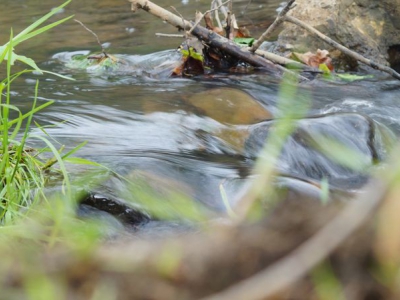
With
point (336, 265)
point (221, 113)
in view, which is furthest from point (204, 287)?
point (221, 113)

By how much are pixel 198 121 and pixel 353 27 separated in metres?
2.76

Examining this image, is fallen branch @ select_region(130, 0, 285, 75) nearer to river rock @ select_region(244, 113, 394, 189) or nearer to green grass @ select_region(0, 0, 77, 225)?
river rock @ select_region(244, 113, 394, 189)

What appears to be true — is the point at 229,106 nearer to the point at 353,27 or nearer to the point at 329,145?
the point at 329,145

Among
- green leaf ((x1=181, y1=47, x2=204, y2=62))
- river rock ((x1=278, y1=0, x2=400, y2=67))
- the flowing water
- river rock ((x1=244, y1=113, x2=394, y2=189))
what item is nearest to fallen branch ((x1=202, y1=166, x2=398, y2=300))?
the flowing water

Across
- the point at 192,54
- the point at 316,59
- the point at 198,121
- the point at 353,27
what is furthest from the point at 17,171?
the point at 353,27

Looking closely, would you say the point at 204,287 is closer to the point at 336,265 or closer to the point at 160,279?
the point at 160,279

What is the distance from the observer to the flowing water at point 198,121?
344 cm

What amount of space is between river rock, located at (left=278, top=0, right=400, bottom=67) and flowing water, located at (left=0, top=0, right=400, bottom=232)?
773 mm

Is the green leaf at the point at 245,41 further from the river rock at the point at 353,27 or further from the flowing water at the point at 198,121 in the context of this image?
the river rock at the point at 353,27

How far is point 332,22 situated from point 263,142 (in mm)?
2822

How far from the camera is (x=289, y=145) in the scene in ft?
13.1

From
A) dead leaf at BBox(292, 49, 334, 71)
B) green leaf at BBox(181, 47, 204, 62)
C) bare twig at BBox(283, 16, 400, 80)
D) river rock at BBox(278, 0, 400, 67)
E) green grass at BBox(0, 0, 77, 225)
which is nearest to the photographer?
green grass at BBox(0, 0, 77, 225)

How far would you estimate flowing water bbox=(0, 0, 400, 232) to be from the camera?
3.44 m

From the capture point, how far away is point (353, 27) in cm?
657
